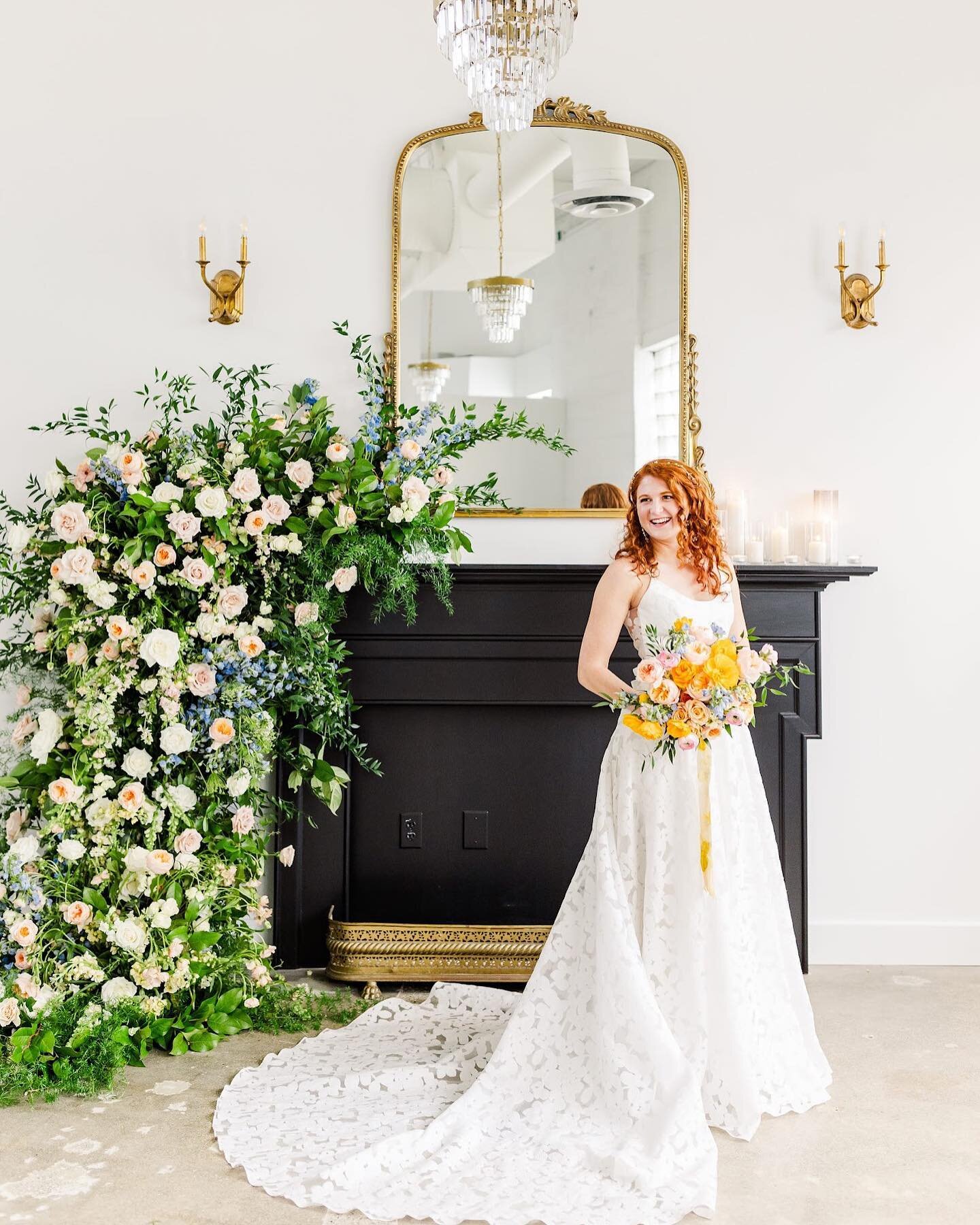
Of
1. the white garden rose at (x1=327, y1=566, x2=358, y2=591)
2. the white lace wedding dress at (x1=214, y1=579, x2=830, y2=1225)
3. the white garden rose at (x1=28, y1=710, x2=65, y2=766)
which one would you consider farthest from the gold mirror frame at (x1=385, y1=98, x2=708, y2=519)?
the white garden rose at (x1=28, y1=710, x2=65, y2=766)

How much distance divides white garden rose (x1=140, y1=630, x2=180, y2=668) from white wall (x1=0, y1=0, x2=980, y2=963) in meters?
1.06

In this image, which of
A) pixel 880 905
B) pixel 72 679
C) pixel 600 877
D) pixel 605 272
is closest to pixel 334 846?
pixel 72 679

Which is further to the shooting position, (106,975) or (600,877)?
(106,975)

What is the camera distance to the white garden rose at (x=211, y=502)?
9.14ft

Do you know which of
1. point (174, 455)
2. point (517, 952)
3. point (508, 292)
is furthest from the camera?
point (508, 292)

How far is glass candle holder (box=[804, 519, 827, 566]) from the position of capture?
3.41m

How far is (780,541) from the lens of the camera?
3.44m

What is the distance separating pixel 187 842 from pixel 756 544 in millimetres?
1955

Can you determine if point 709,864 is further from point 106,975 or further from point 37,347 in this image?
point 37,347

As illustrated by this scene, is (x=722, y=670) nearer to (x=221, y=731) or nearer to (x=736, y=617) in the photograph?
(x=736, y=617)

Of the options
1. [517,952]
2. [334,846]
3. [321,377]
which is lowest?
[517,952]

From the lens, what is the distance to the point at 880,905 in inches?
140

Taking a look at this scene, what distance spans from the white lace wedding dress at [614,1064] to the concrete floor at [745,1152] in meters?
0.06

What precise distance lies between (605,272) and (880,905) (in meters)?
2.28
